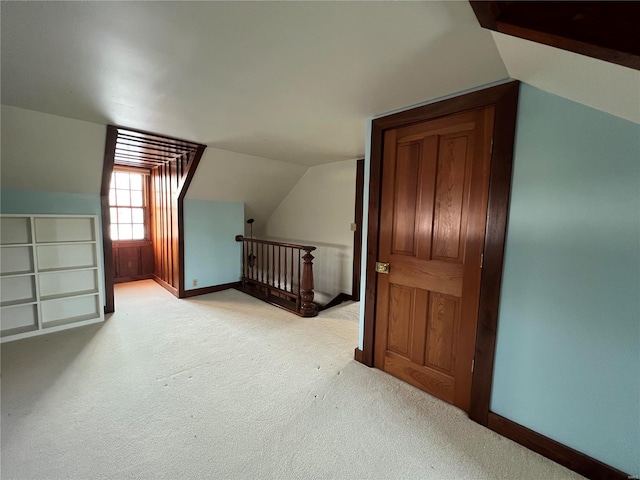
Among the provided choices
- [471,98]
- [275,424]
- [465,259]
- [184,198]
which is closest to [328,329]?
[275,424]

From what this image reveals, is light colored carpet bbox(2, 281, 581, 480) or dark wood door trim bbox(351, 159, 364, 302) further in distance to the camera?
dark wood door trim bbox(351, 159, 364, 302)

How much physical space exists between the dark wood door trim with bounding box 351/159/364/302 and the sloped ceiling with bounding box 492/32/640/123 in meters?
2.50

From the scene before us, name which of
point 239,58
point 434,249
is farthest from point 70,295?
point 434,249

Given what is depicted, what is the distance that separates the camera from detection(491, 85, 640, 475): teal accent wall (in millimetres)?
1250

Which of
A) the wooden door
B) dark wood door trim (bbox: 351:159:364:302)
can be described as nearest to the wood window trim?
dark wood door trim (bbox: 351:159:364:302)

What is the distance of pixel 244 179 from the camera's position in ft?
13.5

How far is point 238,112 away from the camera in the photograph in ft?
7.03

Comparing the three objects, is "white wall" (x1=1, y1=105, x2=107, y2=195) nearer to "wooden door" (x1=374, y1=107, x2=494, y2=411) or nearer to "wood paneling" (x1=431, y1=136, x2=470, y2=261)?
"wooden door" (x1=374, y1=107, x2=494, y2=411)

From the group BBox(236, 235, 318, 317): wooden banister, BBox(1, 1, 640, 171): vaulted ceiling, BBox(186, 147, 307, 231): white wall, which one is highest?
BBox(1, 1, 640, 171): vaulted ceiling

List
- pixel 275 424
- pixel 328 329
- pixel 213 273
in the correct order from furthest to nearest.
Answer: pixel 213 273, pixel 328 329, pixel 275 424

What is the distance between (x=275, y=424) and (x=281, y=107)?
2.23 meters

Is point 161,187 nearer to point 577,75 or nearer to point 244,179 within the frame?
point 244,179

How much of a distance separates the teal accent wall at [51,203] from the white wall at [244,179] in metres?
1.14

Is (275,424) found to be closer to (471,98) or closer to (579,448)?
(579,448)
